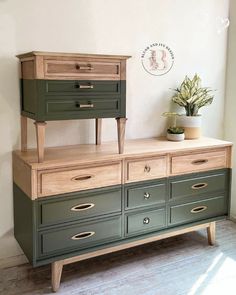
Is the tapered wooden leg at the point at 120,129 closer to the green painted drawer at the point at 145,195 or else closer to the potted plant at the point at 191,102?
the green painted drawer at the point at 145,195

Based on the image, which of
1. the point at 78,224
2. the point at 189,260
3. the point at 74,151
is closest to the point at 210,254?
the point at 189,260

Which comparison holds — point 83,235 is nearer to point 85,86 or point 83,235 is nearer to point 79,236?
point 79,236

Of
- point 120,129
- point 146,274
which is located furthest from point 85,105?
point 146,274

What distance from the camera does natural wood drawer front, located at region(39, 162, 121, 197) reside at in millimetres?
2070

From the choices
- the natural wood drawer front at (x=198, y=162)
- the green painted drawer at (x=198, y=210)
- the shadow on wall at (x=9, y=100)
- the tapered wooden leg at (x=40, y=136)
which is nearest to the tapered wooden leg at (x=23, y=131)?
the shadow on wall at (x=9, y=100)

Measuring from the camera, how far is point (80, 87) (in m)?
2.12

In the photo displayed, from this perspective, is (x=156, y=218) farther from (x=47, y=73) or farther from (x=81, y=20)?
(x=81, y=20)

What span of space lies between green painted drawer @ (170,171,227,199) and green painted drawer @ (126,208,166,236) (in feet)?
0.52

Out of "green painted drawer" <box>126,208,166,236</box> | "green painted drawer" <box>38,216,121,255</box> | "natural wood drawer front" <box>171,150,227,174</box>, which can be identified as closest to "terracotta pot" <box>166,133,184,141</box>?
"natural wood drawer front" <box>171,150,227,174</box>

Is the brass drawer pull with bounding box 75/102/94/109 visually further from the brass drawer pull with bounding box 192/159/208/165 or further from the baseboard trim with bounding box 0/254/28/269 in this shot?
the baseboard trim with bounding box 0/254/28/269

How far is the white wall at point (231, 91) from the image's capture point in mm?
3148

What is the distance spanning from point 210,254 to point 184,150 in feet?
2.64

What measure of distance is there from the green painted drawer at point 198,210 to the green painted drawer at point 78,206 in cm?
48

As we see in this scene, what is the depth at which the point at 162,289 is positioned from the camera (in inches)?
87.6
